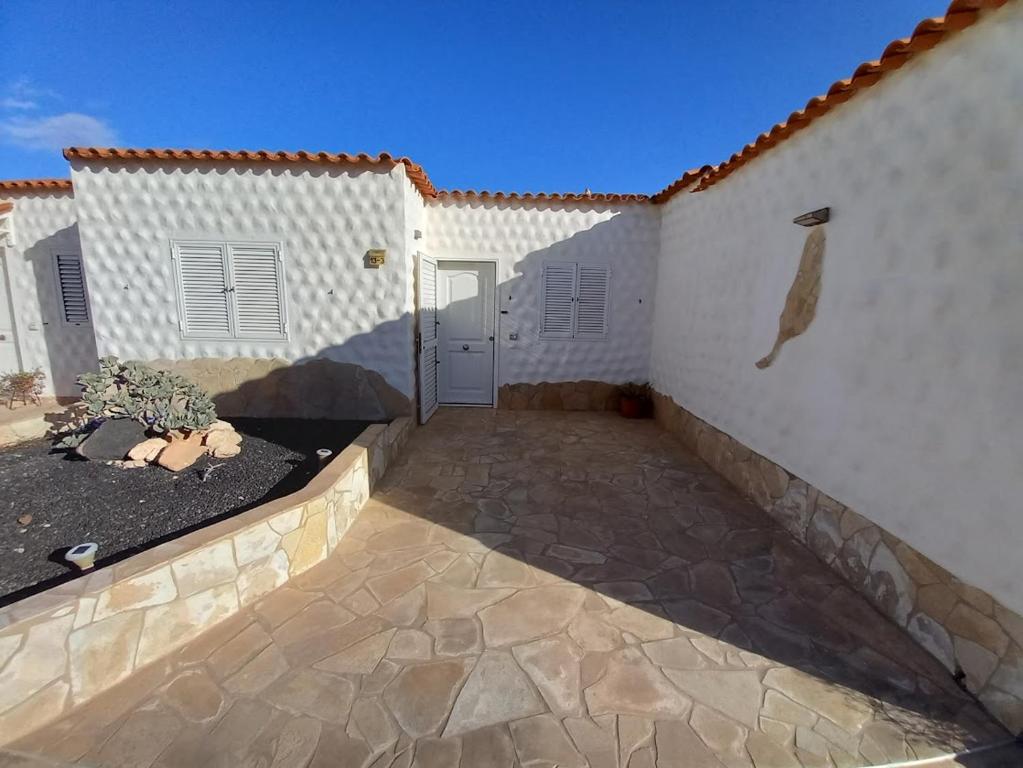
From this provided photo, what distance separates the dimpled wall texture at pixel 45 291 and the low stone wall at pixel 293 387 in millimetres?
2356

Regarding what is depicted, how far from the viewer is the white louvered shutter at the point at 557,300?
268 inches

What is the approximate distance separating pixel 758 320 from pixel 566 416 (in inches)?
131

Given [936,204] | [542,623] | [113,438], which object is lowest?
[542,623]

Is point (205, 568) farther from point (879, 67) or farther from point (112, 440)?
point (879, 67)

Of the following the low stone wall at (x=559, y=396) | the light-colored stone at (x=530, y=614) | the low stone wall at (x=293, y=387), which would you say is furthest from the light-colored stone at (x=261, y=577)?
the low stone wall at (x=559, y=396)

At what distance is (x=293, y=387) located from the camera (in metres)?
5.59

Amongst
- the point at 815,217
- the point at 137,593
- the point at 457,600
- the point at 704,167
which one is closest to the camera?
the point at 137,593

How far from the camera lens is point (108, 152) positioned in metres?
4.89

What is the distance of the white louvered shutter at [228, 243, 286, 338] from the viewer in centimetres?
531

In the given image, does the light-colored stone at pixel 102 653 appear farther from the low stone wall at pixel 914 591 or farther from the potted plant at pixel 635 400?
the potted plant at pixel 635 400

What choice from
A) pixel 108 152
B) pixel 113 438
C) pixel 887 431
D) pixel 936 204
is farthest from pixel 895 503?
pixel 108 152

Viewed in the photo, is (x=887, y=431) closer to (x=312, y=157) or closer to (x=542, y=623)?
(x=542, y=623)

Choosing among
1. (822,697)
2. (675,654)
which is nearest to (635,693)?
(675,654)

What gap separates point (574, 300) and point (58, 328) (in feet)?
25.9
